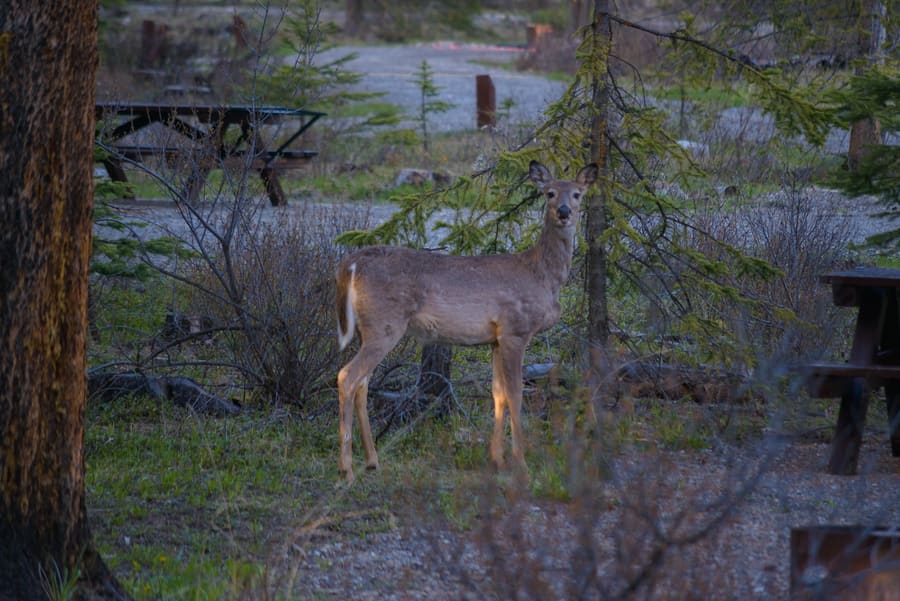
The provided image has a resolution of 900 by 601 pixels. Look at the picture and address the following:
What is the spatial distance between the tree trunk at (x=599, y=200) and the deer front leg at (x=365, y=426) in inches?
54.9

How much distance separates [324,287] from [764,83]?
316 cm

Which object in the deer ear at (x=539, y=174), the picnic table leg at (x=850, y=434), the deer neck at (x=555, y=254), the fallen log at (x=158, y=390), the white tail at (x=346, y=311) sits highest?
the deer ear at (x=539, y=174)

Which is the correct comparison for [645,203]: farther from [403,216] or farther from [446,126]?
[446,126]

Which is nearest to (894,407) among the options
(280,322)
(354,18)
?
(280,322)

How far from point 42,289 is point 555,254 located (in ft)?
11.1

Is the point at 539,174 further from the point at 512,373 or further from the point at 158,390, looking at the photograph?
the point at 158,390

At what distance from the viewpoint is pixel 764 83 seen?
7707mm

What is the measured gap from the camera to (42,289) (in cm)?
477

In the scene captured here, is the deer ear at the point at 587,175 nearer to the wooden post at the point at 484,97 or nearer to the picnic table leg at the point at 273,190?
the picnic table leg at the point at 273,190

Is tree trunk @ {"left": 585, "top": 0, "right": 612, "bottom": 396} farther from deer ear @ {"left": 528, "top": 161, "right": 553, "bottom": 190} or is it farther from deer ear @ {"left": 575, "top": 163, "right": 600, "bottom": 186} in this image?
deer ear @ {"left": 528, "top": 161, "right": 553, "bottom": 190}

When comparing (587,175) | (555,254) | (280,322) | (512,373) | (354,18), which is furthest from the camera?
(354,18)

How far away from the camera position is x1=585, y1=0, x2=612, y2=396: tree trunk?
7.57m

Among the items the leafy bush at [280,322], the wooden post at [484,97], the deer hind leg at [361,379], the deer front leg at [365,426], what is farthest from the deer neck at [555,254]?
the wooden post at [484,97]

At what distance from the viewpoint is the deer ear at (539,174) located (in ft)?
23.6
